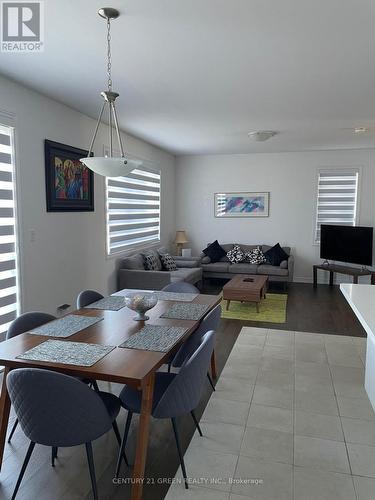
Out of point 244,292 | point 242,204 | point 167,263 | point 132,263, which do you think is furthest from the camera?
point 242,204

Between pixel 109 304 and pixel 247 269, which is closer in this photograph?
pixel 109 304

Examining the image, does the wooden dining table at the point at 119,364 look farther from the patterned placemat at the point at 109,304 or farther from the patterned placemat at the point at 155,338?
the patterned placemat at the point at 109,304

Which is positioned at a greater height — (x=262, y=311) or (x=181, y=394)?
(x=181, y=394)

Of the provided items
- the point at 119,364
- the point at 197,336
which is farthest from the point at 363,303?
the point at 119,364

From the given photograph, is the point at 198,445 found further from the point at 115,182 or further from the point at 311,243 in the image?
the point at 311,243

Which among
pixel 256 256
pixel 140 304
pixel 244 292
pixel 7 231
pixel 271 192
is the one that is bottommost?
pixel 244 292

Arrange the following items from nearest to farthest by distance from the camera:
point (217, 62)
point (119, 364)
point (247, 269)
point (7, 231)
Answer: point (119, 364)
point (217, 62)
point (7, 231)
point (247, 269)

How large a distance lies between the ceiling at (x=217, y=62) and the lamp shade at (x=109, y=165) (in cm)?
85

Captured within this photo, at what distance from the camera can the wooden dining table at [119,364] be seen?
5.55ft

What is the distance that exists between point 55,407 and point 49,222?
2.59 meters

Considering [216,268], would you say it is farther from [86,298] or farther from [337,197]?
[86,298]

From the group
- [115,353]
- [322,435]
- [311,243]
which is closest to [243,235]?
[311,243]

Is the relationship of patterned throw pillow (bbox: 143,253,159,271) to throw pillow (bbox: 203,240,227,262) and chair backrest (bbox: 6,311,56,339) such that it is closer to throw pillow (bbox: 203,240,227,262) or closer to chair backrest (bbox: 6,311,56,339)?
throw pillow (bbox: 203,240,227,262)

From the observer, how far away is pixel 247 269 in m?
6.69
